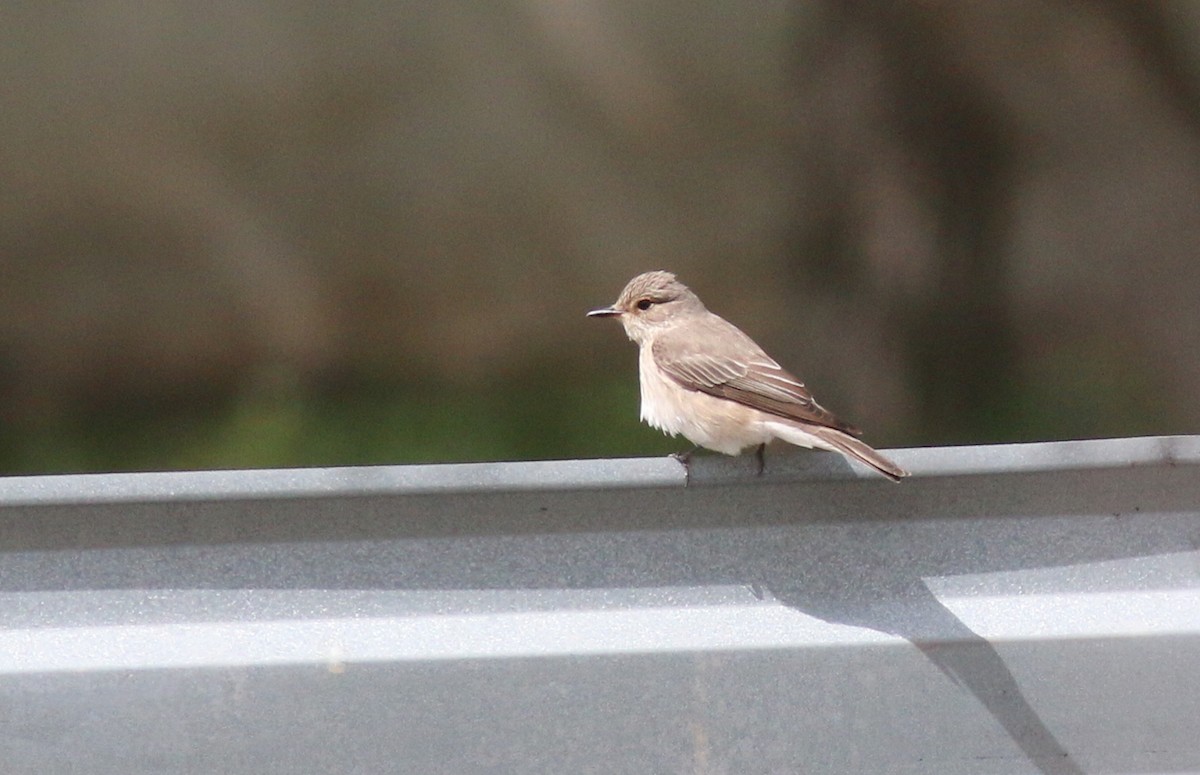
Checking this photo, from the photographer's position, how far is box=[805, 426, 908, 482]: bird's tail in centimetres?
213

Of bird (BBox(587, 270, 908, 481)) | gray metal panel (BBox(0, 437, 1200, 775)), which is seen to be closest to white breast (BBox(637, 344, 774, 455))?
bird (BBox(587, 270, 908, 481))

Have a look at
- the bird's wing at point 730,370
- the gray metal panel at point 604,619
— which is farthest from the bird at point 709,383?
the gray metal panel at point 604,619

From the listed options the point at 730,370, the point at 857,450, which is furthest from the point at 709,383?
the point at 857,450

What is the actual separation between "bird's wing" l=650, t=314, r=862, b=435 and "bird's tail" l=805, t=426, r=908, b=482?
8 cm

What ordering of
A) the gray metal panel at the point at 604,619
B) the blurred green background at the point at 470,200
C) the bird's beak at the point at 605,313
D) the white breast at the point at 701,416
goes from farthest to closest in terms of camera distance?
the blurred green background at the point at 470,200
the bird's beak at the point at 605,313
the white breast at the point at 701,416
the gray metal panel at the point at 604,619

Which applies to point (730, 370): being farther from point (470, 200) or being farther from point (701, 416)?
point (470, 200)

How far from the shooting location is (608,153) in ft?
35.6

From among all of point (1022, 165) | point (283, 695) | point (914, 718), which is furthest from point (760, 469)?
point (1022, 165)

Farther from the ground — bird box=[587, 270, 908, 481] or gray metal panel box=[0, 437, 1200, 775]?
gray metal panel box=[0, 437, 1200, 775]

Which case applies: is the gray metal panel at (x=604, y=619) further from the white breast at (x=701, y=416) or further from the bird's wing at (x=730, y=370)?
the white breast at (x=701, y=416)

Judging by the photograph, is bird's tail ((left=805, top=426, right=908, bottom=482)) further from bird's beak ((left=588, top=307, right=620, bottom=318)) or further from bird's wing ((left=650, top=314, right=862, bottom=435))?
bird's beak ((left=588, top=307, right=620, bottom=318))

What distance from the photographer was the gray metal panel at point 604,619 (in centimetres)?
204

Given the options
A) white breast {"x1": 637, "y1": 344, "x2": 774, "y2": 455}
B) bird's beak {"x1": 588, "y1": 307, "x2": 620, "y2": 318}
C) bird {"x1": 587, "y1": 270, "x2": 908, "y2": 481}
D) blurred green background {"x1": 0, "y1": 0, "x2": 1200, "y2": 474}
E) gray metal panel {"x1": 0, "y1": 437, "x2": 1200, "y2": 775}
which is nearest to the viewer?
gray metal panel {"x1": 0, "y1": 437, "x2": 1200, "y2": 775}

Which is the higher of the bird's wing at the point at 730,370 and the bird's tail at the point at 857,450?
the bird's tail at the point at 857,450
